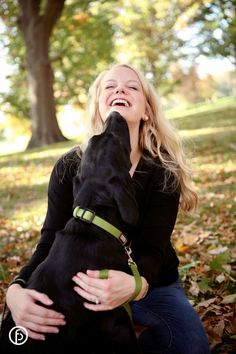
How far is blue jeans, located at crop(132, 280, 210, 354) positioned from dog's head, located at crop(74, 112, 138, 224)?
0.79 m

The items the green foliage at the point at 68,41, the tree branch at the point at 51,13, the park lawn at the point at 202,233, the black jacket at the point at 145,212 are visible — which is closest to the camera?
the black jacket at the point at 145,212

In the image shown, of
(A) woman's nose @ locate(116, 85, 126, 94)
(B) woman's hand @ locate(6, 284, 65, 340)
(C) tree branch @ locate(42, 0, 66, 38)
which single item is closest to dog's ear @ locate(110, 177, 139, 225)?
(B) woman's hand @ locate(6, 284, 65, 340)

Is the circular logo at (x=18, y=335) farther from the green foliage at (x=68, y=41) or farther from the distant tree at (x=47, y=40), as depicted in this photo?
the green foliage at (x=68, y=41)

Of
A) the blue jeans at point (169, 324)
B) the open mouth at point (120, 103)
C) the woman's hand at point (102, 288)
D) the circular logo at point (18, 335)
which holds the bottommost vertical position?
the blue jeans at point (169, 324)

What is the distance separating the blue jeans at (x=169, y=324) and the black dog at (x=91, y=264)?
16.8 inches

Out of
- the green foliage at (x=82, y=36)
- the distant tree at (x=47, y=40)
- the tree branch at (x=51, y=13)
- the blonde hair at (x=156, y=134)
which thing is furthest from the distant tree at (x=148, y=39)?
the blonde hair at (x=156, y=134)

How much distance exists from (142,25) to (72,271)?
119 feet

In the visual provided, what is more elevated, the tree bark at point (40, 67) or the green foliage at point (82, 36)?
the green foliage at point (82, 36)

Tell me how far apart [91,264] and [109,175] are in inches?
18.3

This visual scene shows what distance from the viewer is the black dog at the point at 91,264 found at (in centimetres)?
207

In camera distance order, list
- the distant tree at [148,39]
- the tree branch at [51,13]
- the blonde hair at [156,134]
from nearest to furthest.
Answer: the blonde hair at [156,134]
the tree branch at [51,13]
the distant tree at [148,39]

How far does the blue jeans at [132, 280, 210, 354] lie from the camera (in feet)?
8.02

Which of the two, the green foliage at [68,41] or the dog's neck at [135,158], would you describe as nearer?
the dog's neck at [135,158]

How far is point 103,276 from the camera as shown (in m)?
2.09
